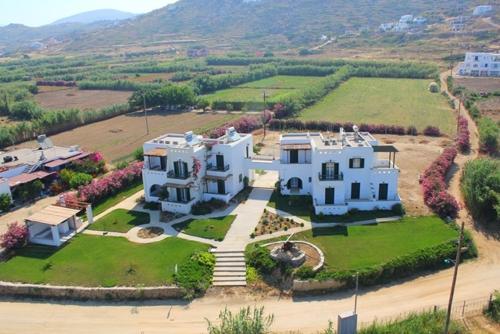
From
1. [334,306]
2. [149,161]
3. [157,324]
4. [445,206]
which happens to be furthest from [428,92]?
[157,324]

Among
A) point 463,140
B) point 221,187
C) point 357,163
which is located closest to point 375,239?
point 357,163

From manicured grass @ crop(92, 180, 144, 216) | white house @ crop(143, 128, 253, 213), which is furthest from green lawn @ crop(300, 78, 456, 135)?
manicured grass @ crop(92, 180, 144, 216)

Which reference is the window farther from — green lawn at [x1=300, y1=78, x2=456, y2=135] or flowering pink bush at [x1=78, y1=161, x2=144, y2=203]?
green lawn at [x1=300, y1=78, x2=456, y2=135]

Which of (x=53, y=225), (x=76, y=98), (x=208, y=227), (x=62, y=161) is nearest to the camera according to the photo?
(x=53, y=225)

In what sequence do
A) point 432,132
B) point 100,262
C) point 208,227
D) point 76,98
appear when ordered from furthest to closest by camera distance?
1. point 76,98
2. point 432,132
3. point 208,227
4. point 100,262

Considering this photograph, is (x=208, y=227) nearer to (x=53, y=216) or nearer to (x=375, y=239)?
(x=53, y=216)

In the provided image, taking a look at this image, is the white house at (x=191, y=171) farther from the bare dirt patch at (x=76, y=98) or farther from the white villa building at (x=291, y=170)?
the bare dirt patch at (x=76, y=98)
